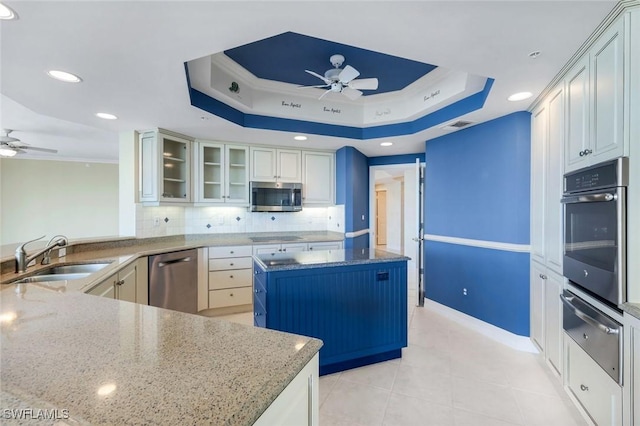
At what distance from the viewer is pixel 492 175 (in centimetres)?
309

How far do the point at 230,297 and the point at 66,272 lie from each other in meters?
1.73

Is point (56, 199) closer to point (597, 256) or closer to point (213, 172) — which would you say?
point (213, 172)

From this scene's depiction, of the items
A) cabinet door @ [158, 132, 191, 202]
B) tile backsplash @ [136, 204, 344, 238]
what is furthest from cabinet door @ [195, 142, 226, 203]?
tile backsplash @ [136, 204, 344, 238]

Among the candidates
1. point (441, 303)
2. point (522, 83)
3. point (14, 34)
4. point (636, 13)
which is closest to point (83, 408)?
point (14, 34)

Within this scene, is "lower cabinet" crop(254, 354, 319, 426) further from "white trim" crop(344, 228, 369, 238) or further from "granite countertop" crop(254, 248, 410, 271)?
"white trim" crop(344, 228, 369, 238)

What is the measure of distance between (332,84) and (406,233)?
5.03 m

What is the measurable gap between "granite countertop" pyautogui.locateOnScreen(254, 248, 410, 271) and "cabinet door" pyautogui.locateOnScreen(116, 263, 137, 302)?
1.09 metres

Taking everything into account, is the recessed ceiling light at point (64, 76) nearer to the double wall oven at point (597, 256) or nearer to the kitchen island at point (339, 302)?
the kitchen island at point (339, 302)

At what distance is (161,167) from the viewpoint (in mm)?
3410

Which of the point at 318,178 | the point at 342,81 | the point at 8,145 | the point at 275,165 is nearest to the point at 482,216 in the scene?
the point at 342,81

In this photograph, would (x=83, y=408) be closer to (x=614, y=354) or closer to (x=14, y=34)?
(x=14, y=34)

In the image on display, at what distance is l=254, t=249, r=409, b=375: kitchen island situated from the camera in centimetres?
220

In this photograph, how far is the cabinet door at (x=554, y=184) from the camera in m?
2.13

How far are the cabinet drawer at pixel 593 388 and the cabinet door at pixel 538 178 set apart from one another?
87 centimetres
